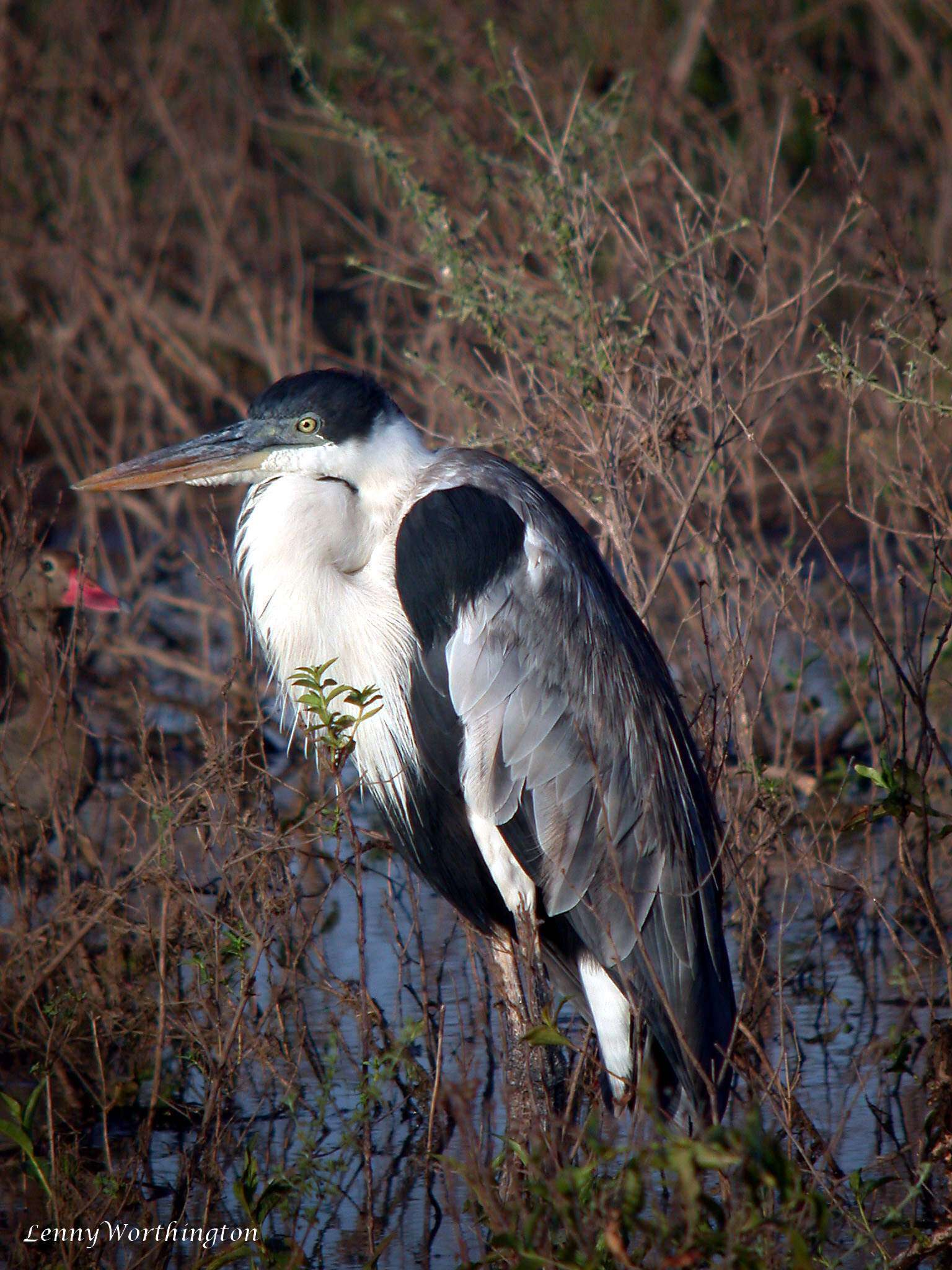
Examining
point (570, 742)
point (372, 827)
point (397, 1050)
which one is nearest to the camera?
point (397, 1050)

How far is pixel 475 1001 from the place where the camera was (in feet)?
15.0

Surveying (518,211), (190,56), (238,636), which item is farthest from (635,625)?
(190,56)

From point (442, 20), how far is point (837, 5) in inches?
125

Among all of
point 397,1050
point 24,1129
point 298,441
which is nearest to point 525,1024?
point 397,1050

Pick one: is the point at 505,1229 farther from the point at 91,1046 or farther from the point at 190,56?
the point at 190,56

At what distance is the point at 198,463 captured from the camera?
3.72 meters

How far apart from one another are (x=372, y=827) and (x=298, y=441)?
87.6 inches

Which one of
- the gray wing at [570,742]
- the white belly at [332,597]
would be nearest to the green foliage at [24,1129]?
the white belly at [332,597]

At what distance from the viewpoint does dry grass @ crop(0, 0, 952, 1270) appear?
10.5 ft
